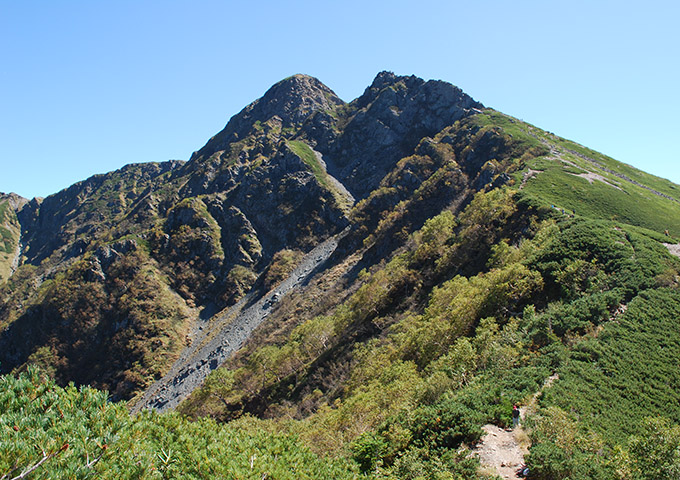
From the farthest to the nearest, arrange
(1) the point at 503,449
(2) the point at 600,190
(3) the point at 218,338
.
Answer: (3) the point at 218,338 < (2) the point at 600,190 < (1) the point at 503,449

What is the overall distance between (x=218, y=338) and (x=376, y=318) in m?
54.2

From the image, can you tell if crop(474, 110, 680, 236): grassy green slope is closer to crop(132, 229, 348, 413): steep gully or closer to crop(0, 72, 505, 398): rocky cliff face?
crop(0, 72, 505, 398): rocky cliff face

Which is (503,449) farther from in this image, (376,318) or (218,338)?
(218,338)

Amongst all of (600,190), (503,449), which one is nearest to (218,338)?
(503,449)

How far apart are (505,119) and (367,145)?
194ft

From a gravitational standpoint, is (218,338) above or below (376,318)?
below

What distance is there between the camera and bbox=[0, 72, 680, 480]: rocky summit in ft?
50.5

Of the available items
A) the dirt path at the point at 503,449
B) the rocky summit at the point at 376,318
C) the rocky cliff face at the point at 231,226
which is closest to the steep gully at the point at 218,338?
the rocky summit at the point at 376,318

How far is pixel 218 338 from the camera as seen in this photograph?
96438 mm

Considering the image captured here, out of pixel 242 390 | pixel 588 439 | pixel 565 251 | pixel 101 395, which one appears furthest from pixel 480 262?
pixel 101 395

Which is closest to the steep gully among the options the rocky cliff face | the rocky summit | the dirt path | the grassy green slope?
the rocky summit

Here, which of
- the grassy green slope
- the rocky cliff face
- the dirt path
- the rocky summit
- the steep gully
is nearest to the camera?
the rocky summit

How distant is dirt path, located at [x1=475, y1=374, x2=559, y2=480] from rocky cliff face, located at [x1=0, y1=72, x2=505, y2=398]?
236 ft

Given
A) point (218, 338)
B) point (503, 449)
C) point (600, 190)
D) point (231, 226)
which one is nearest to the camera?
point (503, 449)
